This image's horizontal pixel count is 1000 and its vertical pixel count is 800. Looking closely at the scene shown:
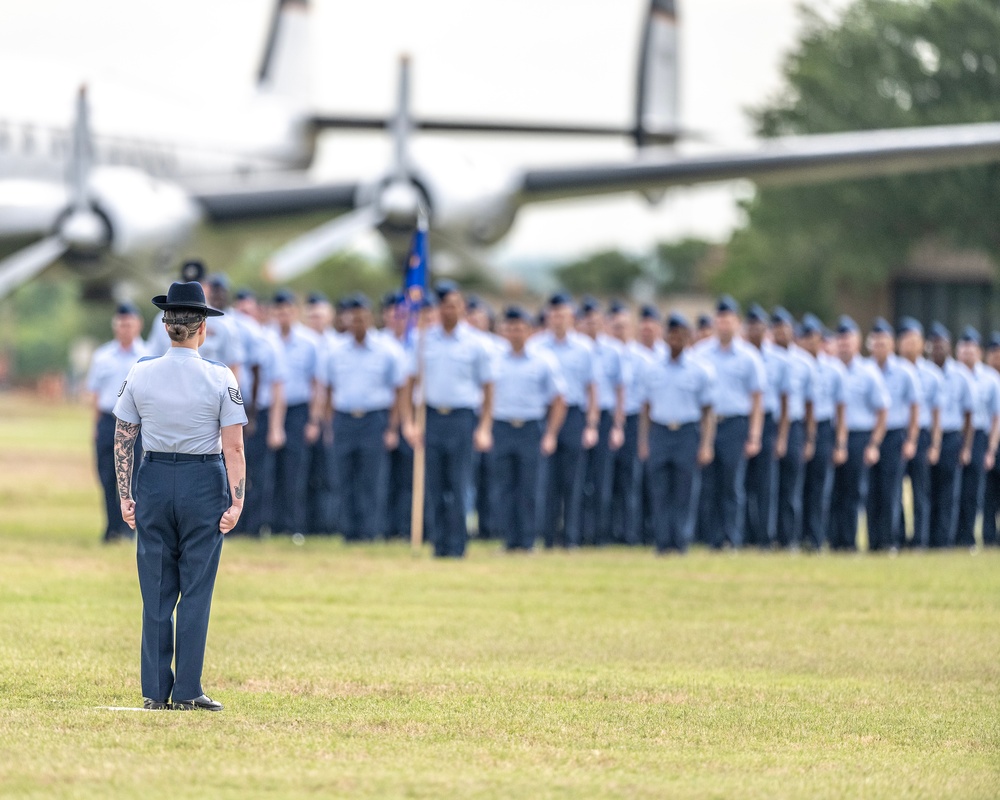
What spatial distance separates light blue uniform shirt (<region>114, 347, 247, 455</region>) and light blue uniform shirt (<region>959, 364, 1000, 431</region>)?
37.3 ft

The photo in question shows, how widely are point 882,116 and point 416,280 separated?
34399mm

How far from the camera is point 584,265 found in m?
140

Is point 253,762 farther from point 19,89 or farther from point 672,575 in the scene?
point 19,89

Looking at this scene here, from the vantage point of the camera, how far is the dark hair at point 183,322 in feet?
25.4

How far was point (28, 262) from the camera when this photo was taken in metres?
20.1

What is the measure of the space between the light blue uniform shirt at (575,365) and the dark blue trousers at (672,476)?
3.46 ft

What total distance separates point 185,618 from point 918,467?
11185 millimetres

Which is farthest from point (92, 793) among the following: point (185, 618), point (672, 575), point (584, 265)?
point (584, 265)

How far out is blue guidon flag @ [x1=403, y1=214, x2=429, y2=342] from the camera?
16031 millimetres

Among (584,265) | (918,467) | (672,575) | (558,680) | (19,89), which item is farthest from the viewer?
(584,265)

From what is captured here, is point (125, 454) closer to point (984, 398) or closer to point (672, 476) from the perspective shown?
point (672, 476)

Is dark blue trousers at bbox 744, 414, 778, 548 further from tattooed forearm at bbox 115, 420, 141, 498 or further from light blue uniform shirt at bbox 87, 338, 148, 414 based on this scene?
tattooed forearm at bbox 115, 420, 141, 498

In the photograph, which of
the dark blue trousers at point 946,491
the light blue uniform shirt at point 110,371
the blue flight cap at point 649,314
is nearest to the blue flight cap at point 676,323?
the blue flight cap at point 649,314

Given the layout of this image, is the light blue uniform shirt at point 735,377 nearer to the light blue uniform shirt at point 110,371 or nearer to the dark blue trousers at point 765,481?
the dark blue trousers at point 765,481
